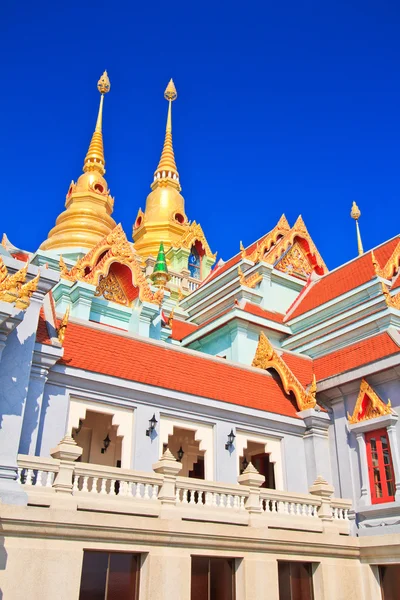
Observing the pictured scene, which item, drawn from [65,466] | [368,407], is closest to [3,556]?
[65,466]

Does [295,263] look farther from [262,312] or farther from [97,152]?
[97,152]

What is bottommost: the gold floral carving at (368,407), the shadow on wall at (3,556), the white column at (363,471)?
the shadow on wall at (3,556)

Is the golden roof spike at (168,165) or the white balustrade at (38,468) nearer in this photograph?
the white balustrade at (38,468)

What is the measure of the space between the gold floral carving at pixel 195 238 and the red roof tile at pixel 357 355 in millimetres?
23756

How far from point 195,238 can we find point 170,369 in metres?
27.1

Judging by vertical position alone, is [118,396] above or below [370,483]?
above

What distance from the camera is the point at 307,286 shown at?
26406mm

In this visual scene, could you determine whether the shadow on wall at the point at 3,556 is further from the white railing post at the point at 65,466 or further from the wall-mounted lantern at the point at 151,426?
the wall-mounted lantern at the point at 151,426

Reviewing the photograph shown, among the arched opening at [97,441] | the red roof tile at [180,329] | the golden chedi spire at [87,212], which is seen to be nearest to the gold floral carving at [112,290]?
the red roof tile at [180,329]

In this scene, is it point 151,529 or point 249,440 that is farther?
point 249,440

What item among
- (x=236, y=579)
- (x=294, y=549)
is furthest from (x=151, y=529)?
(x=294, y=549)

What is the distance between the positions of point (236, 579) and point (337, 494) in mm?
4602

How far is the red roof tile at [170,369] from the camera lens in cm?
1376

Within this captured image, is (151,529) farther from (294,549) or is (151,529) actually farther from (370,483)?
(370,483)
